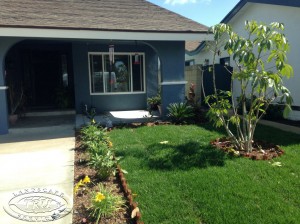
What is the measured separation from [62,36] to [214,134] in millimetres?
4963

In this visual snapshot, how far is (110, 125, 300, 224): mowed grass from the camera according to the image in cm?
355

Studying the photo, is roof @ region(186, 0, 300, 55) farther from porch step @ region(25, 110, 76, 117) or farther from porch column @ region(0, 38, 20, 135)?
porch column @ region(0, 38, 20, 135)

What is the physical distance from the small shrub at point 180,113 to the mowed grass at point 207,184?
2551 mm

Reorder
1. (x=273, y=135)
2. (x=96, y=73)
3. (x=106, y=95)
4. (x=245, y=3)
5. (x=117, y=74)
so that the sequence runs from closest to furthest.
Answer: (x=273, y=135) → (x=245, y=3) → (x=96, y=73) → (x=106, y=95) → (x=117, y=74)

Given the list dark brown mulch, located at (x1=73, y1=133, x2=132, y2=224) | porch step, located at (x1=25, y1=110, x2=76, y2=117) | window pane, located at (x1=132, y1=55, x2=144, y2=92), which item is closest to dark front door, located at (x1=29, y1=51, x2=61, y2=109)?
porch step, located at (x1=25, y1=110, x2=76, y2=117)

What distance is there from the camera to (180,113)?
9.48m

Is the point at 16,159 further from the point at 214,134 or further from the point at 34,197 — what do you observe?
the point at 214,134

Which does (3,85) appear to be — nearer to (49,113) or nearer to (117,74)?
(49,113)

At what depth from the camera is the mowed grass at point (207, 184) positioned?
355 centimetres

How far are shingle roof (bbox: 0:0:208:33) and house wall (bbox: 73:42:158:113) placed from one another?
1628 mm

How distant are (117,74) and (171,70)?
3.35 metres

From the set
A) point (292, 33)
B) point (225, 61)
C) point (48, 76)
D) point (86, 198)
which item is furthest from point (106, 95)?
point (86, 198)

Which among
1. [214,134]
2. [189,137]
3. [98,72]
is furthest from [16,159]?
[98,72]

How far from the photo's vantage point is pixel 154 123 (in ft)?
30.6
